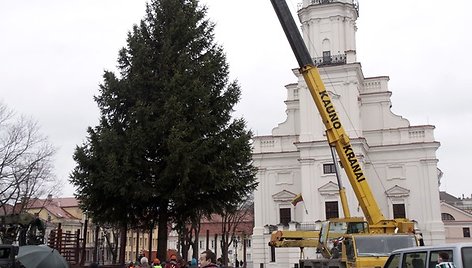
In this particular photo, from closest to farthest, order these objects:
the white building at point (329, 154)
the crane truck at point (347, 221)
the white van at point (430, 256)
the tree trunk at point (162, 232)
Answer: the white van at point (430, 256)
the crane truck at point (347, 221)
the tree trunk at point (162, 232)
the white building at point (329, 154)

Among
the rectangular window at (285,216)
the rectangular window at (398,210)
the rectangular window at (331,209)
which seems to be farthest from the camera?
the rectangular window at (285,216)

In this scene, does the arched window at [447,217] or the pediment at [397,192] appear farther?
the arched window at [447,217]

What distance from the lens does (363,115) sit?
2093 inches

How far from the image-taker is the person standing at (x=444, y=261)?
7805mm

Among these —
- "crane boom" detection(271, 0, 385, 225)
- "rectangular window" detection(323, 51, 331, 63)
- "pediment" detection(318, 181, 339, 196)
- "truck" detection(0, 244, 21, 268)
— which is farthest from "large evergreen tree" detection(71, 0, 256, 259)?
"rectangular window" detection(323, 51, 331, 63)

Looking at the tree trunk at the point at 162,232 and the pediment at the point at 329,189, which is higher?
the pediment at the point at 329,189

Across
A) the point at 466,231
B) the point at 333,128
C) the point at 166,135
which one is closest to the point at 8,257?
the point at 166,135

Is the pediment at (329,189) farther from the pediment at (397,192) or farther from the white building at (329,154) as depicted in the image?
the pediment at (397,192)

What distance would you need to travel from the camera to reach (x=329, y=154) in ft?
162

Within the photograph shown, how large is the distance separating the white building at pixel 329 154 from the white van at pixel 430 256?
124ft

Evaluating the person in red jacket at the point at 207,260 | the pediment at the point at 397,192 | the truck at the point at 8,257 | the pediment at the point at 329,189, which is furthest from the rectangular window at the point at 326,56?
the person in red jacket at the point at 207,260

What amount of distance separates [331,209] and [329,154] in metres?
5.07

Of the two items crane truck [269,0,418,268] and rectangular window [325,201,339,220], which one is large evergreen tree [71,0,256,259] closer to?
crane truck [269,0,418,268]

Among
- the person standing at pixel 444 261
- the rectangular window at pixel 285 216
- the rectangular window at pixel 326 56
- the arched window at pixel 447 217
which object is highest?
the rectangular window at pixel 326 56
